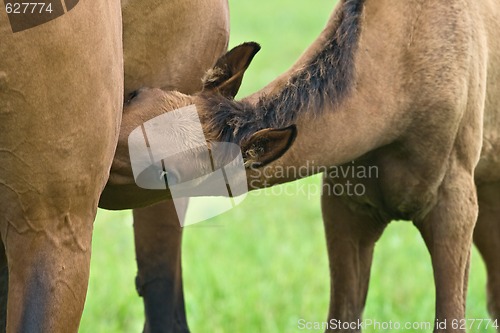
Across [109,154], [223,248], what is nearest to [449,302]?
[109,154]

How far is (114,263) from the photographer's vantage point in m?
8.30

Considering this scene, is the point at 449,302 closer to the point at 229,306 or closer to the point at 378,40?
the point at 378,40

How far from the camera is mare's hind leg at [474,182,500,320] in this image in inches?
224

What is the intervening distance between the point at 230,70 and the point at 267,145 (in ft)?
1.48

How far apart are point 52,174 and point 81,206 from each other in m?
0.17

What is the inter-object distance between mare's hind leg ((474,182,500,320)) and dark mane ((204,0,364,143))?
5.01ft

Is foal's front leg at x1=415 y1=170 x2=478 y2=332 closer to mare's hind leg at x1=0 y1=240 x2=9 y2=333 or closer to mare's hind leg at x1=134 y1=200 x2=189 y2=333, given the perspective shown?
mare's hind leg at x1=134 y1=200 x2=189 y2=333

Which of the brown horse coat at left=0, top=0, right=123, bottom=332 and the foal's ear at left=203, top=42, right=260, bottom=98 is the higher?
the foal's ear at left=203, top=42, right=260, bottom=98

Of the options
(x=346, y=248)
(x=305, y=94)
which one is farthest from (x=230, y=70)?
(x=346, y=248)

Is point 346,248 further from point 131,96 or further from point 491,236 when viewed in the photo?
point 131,96

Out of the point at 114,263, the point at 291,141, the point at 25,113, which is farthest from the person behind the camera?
the point at 114,263

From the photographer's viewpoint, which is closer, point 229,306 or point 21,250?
point 21,250

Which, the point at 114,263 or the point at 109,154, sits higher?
the point at 114,263

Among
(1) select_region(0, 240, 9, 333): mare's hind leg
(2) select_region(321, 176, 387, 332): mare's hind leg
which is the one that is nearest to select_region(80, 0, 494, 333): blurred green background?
(2) select_region(321, 176, 387, 332): mare's hind leg
